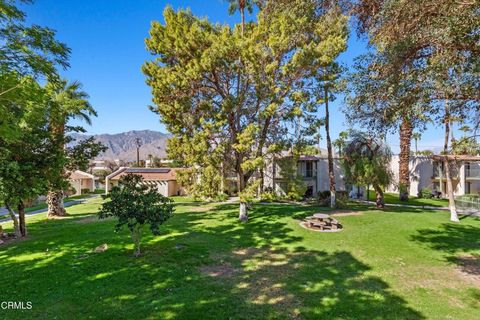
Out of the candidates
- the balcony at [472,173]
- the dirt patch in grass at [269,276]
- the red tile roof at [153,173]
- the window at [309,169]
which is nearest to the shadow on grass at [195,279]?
the dirt patch in grass at [269,276]

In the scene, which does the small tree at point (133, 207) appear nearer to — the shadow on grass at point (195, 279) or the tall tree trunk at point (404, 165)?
the shadow on grass at point (195, 279)

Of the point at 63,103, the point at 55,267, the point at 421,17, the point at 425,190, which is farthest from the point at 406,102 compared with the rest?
the point at 425,190

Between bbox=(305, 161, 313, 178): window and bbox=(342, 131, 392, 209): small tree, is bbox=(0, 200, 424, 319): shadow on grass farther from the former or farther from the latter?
bbox=(305, 161, 313, 178): window

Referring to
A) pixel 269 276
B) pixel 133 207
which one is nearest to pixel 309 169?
pixel 269 276

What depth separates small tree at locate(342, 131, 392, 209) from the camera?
78.6ft

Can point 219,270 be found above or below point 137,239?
below

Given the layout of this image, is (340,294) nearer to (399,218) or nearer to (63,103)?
(399,218)

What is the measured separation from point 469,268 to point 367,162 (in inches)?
534

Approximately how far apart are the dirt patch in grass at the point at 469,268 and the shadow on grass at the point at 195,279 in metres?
3.75

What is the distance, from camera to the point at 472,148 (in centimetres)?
805

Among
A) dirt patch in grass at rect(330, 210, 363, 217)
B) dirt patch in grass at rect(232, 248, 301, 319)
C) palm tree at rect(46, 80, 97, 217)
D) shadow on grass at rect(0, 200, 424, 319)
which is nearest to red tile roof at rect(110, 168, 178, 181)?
palm tree at rect(46, 80, 97, 217)

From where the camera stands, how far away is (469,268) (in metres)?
11.7

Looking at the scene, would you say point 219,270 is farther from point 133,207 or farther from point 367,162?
point 367,162

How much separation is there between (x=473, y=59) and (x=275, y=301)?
838cm
